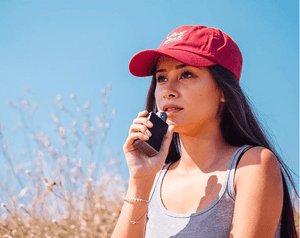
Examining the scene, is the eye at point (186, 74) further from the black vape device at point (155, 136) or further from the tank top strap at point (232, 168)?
the tank top strap at point (232, 168)

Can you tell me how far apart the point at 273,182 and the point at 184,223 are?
17.7 inches

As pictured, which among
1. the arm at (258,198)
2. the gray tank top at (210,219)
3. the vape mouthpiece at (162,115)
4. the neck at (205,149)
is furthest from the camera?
the neck at (205,149)

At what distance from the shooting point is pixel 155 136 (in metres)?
1.68

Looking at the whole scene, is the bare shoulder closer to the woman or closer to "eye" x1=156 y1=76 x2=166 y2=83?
the woman

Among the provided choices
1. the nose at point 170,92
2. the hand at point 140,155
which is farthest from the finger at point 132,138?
the nose at point 170,92

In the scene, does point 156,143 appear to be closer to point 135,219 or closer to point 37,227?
point 135,219

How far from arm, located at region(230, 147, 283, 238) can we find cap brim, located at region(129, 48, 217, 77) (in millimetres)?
520

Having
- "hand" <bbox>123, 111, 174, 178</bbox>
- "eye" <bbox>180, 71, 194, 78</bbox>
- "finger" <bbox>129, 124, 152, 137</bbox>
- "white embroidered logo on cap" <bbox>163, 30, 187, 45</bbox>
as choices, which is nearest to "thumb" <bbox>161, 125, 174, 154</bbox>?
"hand" <bbox>123, 111, 174, 178</bbox>

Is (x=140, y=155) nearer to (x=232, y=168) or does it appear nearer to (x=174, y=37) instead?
(x=232, y=168)

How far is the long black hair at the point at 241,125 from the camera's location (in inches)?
68.3

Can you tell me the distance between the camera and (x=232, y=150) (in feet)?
5.92

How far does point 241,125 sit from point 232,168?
283mm

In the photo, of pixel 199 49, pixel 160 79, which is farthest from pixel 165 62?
pixel 199 49

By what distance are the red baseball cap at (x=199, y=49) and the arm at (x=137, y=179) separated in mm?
344
